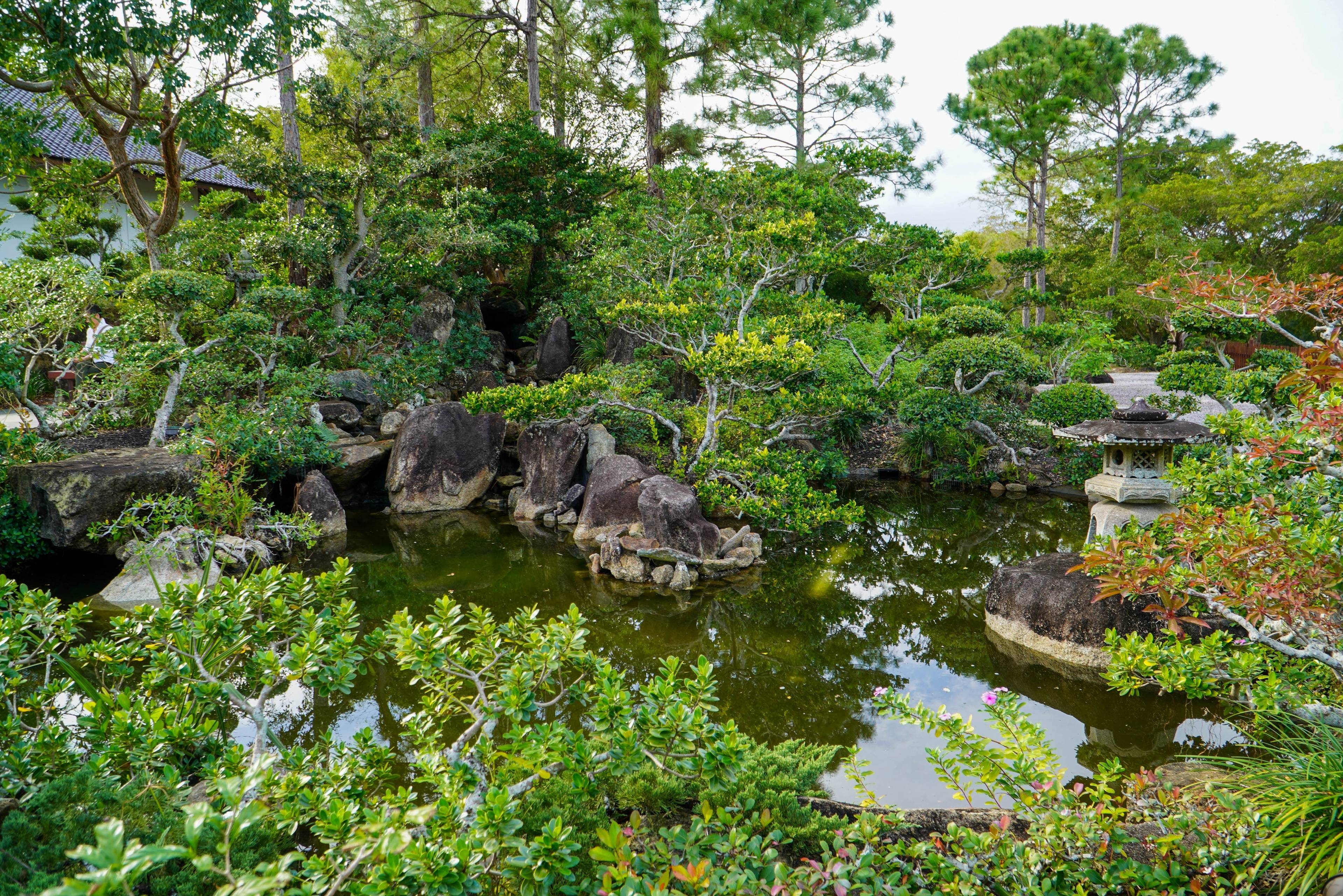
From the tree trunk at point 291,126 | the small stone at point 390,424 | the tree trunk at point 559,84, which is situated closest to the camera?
the small stone at point 390,424

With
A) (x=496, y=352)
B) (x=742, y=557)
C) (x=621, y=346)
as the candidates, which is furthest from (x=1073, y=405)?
(x=496, y=352)

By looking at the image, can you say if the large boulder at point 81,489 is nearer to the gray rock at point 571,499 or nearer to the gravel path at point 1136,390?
the gray rock at point 571,499

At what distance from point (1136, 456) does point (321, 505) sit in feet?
28.1

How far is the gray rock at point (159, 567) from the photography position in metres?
6.34

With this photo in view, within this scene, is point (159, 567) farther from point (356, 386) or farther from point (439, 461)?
point (356, 386)

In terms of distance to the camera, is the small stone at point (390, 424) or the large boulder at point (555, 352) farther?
the large boulder at point (555, 352)

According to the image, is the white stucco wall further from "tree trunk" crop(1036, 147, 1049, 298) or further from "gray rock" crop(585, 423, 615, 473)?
"tree trunk" crop(1036, 147, 1049, 298)

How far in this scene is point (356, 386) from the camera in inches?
444

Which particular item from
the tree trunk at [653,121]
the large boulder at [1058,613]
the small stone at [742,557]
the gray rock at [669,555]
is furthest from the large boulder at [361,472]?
the large boulder at [1058,613]

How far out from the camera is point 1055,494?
34.9ft

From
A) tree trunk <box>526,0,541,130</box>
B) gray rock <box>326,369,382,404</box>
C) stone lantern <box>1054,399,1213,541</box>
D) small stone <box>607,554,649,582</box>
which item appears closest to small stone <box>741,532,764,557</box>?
small stone <box>607,554,649,582</box>

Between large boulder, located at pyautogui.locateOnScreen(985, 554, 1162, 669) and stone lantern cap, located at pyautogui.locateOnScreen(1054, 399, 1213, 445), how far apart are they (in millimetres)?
992

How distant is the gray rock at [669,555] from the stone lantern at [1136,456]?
3.56 meters

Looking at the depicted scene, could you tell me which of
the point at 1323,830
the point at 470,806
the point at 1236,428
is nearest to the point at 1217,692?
the point at 1323,830
